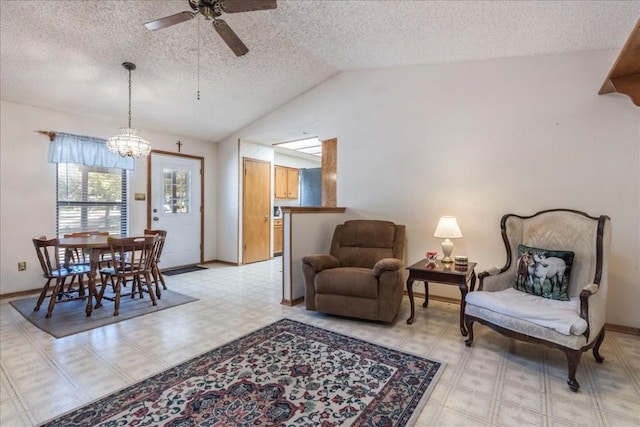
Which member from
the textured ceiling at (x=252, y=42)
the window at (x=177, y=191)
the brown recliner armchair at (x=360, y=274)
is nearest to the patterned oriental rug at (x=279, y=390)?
the brown recliner armchair at (x=360, y=274)

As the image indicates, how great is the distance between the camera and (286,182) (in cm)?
738

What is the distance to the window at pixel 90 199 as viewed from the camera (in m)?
4.28

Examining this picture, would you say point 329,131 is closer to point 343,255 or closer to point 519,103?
point 343,255

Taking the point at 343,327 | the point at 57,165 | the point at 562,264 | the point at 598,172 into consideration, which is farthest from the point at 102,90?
the point at 598,172

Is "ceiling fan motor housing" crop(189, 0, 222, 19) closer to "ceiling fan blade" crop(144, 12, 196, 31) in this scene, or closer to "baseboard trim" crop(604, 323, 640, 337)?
"ceiling fan blade" crop(144, 12, 196, 31)

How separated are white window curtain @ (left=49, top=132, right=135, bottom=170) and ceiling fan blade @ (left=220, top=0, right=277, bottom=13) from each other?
10.9 feet

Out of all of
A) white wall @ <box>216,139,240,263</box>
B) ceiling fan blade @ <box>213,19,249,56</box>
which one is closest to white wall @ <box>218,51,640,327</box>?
ceiling fan blade @ <box>213,19,249,56</box>

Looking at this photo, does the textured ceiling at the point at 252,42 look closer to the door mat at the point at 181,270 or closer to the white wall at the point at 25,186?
the white wall at the point at 25,186

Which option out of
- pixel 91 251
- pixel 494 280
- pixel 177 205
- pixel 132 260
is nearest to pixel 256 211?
pixel 177 205

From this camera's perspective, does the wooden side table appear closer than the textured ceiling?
No

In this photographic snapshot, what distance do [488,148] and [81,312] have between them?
15.5 feet

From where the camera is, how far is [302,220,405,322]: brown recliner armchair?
9.53 ft

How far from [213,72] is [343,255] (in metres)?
2.81

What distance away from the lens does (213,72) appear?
3908mm
